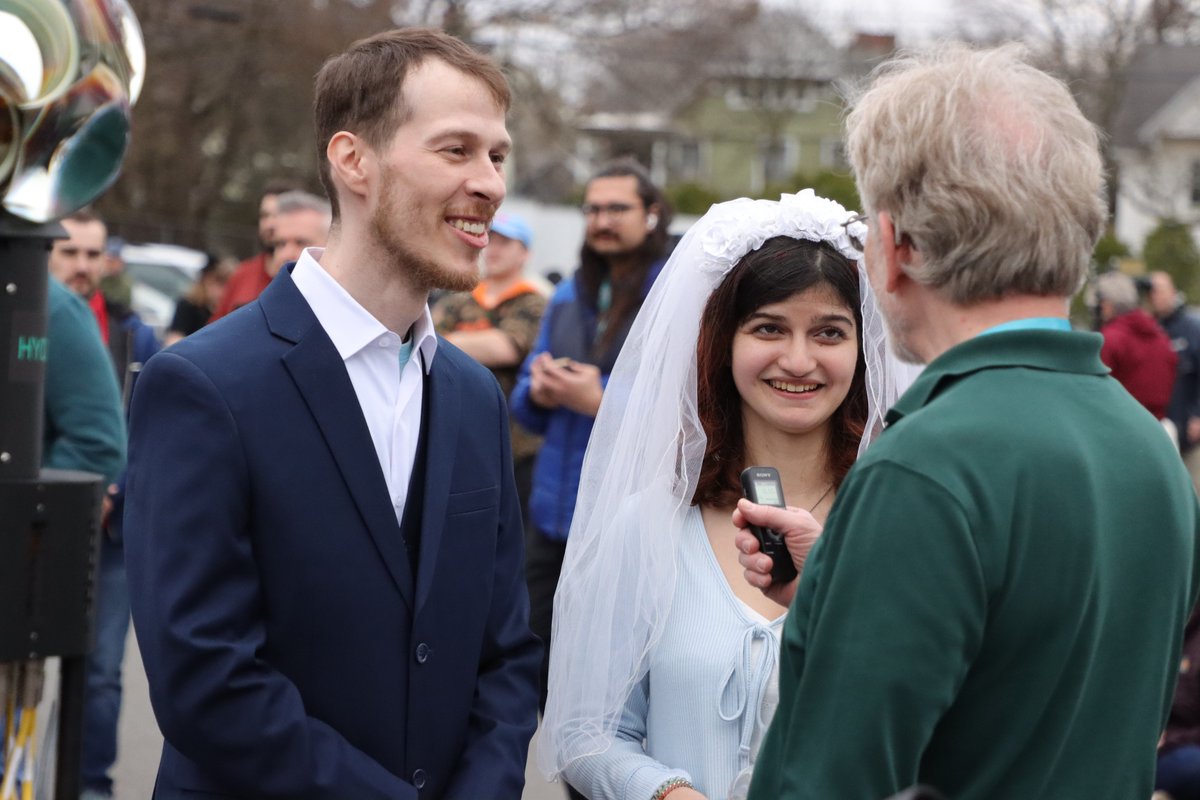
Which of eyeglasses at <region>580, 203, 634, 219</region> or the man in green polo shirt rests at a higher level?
eyeglasses at <region>580, 203, 634, 219</region>

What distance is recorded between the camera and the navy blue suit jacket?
239 cm

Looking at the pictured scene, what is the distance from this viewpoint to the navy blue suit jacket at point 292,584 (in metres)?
2.39

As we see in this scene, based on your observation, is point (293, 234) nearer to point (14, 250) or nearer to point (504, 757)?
point (14, 250)

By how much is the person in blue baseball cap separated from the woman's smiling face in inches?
119

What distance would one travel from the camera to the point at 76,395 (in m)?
4.93

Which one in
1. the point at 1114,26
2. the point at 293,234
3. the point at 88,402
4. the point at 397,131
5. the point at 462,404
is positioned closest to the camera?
the point at 397,131

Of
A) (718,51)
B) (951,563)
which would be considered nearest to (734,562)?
(951,563)

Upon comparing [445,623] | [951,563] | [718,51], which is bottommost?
[445,623]

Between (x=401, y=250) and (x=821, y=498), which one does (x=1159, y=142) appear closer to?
(x=821, y=498)

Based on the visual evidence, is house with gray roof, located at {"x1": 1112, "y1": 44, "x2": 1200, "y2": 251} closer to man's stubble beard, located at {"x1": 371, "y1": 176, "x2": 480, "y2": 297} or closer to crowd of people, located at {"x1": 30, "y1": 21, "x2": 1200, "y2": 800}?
crowd of people, located at {"x1": 30, "y1": 21, "x2": 1200, "y2": 800}

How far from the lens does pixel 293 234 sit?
6297 millimetres

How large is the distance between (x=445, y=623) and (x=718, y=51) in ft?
135

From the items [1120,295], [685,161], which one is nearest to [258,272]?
[1120,295]

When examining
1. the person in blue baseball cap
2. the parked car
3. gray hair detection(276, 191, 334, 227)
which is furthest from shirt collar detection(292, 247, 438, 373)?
the parked car
